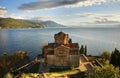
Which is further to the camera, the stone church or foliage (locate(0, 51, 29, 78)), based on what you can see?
foliage (locate(0, 51, 29, 78))

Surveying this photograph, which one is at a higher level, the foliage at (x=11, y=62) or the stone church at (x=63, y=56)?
the stone church at (x=63, y=56)

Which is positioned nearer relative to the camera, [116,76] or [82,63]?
[116,76]

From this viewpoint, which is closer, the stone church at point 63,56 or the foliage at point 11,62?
the stone church at point 63,56

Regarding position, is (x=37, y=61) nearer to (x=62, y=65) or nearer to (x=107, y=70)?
(x=62, y=65)

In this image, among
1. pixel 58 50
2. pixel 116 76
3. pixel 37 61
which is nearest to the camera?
pixel 116 76

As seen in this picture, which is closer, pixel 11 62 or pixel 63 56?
pixel 63 56

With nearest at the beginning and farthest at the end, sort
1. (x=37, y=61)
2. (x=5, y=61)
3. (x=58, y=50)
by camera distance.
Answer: (x=58, y=50) < (x=37, y=61) < (x=5, y=61)

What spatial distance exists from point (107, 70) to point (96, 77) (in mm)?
2080

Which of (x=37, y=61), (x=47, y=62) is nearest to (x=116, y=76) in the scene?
(x=47, y=62)

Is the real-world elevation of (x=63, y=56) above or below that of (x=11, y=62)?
above

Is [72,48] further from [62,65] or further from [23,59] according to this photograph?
[23,59]

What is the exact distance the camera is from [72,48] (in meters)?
50.9

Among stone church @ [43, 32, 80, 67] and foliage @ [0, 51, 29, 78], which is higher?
stone church @ [43, 32, 80, 67]

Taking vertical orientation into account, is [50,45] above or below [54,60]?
above
